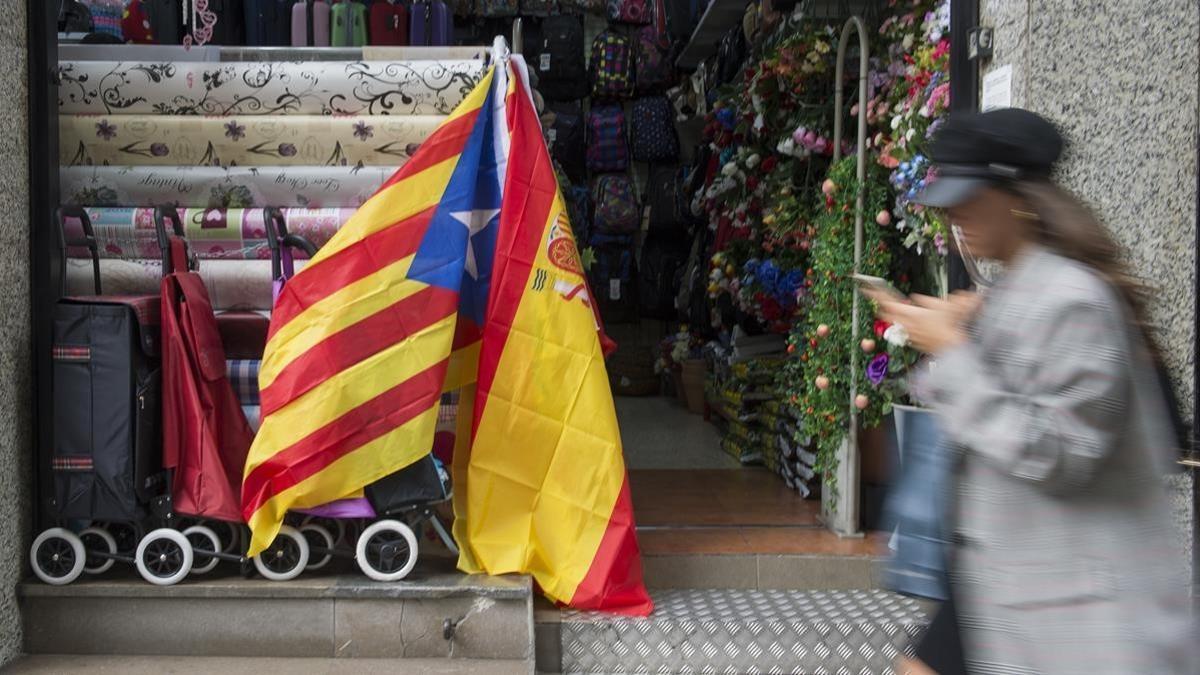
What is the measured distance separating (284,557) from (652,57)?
6320 mm

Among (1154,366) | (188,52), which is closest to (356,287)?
(188,52)

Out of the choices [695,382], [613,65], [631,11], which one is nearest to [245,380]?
[695,382]

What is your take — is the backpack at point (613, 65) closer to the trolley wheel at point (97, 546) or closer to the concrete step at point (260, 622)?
the concrete step at point (260, 622)

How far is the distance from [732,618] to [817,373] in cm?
130

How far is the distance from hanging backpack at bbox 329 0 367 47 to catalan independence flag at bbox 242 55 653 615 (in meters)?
2.71

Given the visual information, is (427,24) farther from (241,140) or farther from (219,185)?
(219,185)

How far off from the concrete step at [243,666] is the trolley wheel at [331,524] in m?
0.46

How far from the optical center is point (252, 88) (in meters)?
4.67

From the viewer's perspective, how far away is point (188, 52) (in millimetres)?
4812

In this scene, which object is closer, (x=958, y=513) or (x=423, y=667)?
(x=958, y=513)

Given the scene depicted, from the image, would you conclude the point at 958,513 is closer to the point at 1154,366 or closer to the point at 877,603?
the point at 1154,366

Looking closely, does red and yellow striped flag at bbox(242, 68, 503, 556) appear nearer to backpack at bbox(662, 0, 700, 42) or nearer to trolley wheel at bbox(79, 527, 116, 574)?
trolley wheel at bbox(79, 527, 116, 574)

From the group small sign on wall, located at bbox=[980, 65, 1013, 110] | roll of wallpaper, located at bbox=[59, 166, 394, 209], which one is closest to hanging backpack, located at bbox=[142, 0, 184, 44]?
roll of wallpaper, located at bbox=[59, 166, 394, 209]

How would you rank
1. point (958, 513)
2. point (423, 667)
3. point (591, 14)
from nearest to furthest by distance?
point (958, 513), point (423, 667), point (591, 14)
